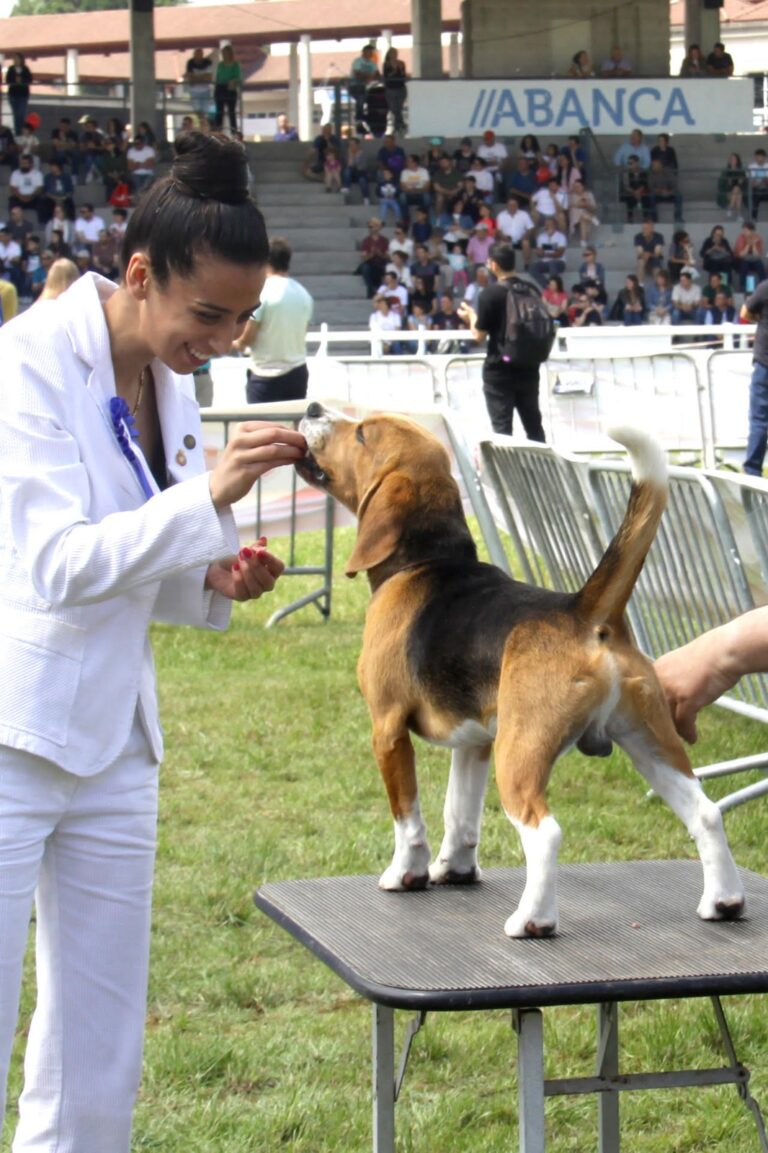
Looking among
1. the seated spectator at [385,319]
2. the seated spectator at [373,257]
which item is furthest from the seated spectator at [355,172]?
the seated spectator at [385,319]

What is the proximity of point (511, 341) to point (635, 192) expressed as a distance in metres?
23.3

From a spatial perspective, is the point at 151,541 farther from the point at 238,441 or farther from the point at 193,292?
the point at 193,292

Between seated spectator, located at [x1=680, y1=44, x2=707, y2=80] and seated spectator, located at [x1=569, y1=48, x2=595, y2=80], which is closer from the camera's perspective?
seated spectator, located at [x1=569, y1=48, x2=595, y2=80]

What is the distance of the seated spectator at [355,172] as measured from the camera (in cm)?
3600

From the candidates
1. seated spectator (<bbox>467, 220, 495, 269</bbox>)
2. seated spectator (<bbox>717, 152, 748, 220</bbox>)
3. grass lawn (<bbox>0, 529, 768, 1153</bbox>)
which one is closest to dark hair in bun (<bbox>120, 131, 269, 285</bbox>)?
grass lawn (<bbox>0, 529, 768, 1153</bbox>)

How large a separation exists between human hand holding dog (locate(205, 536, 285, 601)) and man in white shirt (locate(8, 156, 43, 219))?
3083 centimetres

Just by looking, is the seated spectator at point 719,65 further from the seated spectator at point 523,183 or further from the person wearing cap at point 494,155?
the seated spectator at point 523,183

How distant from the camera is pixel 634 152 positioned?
3653 centimetres

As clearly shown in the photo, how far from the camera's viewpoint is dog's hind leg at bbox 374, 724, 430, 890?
3490 millimetres

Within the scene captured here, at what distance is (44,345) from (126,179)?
1284 inches

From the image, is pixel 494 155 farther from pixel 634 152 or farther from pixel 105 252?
pixel 105 252

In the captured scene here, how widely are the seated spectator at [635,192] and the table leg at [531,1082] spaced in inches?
1353

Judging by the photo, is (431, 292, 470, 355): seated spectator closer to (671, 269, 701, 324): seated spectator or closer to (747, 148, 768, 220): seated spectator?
(671, 269, 701, 324): seated spectator

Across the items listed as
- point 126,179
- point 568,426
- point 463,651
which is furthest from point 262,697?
point 126,179
